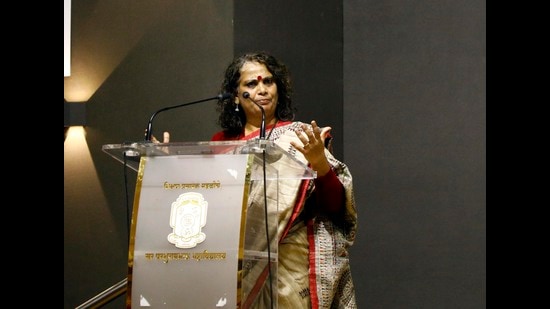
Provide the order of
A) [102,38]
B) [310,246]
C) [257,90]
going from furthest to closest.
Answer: [102,38] → [257,90] → [310,246]

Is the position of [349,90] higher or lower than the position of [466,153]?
higher

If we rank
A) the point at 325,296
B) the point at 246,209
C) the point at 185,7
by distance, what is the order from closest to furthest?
1. the point at 246,209
2. the point at 325,296
3. the point at 185,7

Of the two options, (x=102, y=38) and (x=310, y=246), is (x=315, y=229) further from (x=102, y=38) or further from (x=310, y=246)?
(x=102, y=38)

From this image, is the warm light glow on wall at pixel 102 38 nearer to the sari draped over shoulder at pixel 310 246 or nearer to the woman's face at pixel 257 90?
the woman's face at pixel 257 90

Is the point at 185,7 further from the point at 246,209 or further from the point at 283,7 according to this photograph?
the point at 246,209

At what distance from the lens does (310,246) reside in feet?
8.68

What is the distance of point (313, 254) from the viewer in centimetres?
263

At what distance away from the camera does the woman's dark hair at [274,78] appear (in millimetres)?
2988

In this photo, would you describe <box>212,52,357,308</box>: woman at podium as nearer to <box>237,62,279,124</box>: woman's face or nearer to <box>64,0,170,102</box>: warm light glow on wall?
<box>237,62,279,124</box>: woman's face

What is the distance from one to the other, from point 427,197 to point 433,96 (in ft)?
1.53

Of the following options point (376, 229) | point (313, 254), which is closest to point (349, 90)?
point (376, 229)

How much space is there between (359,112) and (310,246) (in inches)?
53.3

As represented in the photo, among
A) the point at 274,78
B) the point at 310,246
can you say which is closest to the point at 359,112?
the point at 274,78

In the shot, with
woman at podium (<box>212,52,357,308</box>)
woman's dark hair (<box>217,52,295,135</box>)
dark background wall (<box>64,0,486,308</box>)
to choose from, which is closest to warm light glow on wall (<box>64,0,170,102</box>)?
dark background wall (<box>64,0,486,308</box>)
